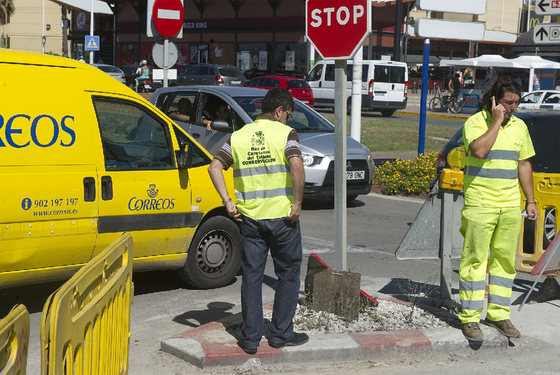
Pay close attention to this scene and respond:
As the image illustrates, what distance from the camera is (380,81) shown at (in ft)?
112

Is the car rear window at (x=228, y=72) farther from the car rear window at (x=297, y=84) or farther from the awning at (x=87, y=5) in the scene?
the awning at (x=87, y=5)

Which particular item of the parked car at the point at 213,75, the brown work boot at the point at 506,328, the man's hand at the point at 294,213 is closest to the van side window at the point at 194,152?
the man's hand at the point at 294,213

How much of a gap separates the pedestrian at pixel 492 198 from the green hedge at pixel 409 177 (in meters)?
7.63

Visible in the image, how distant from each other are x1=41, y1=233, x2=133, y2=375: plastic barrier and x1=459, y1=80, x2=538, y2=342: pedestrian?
2.59 m

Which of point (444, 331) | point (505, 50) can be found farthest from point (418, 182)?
point (505, 50)

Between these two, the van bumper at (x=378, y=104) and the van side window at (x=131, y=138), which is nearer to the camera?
the van side window at (x=131, y=138)

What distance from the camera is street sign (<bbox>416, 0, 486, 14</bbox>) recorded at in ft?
38.3

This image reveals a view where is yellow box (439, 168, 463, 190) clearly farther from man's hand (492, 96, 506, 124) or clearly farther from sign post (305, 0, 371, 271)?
sign post (305, 0, 371, 271)

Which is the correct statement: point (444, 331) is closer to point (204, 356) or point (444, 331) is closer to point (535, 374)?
point (535, 374)

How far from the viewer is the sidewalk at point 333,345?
5.68m

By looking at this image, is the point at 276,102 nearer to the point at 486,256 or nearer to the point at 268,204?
the point at 268,204

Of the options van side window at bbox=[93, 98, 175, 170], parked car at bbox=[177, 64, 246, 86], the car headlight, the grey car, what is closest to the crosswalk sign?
parked car at bbox=[177, 64, 246, 86]

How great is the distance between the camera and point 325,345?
5836 millimetres

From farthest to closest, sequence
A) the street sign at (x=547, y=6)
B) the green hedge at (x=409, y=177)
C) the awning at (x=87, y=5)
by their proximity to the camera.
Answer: the awning at (x=87, y=5)
the green hedge at (x=409, y=177)
the street sign at (x=547, y=6)
